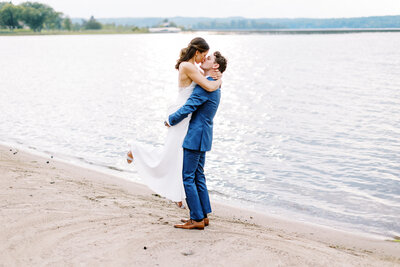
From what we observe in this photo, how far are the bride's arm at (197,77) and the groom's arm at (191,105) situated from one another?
103 mm

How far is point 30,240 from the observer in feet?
16.1

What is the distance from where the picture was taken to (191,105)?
16.9 feet

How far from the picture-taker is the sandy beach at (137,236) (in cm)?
467

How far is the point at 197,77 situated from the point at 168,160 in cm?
117

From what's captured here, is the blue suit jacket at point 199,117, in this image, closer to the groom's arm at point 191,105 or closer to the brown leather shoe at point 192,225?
the groom's arm at point 191,105

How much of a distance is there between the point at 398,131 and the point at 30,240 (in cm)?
1369

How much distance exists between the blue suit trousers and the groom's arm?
0.44 metres

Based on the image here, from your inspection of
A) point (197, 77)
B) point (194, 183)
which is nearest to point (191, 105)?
point (197, 77)

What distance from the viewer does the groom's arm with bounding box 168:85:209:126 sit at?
16.9 feet

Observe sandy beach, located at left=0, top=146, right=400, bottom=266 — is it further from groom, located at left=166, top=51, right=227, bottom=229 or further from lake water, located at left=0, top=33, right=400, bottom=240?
lake water, located at left=0, top=33, right=400, bottom=240

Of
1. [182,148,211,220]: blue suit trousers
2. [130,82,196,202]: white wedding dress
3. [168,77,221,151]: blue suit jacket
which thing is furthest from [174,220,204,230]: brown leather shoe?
[168,77,221,151]: blue suit jacket

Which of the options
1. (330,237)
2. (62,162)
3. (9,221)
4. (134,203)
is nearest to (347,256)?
(330,237)

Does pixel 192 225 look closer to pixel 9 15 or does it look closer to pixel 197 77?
pixel 197 77

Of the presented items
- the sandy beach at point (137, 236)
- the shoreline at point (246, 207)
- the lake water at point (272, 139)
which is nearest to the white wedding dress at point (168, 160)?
the sandy beach at point (137, 236)
